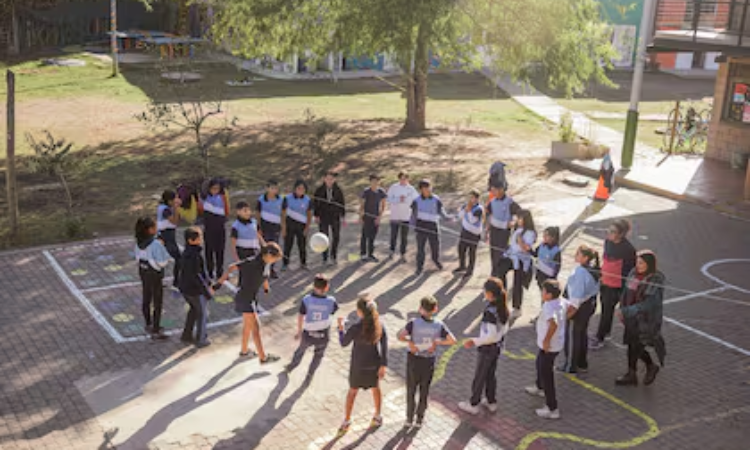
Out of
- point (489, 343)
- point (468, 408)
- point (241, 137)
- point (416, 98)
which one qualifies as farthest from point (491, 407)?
point (416, 98)

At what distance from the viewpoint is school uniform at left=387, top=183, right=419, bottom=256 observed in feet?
50.5

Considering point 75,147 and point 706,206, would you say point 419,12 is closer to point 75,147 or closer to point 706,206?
point 706,206

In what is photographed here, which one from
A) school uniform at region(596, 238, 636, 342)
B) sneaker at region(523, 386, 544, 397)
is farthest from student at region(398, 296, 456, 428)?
school uniform at region(596, 238, 636, 342)

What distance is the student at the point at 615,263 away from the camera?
11.6 meters

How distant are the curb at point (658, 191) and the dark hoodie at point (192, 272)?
1384cm

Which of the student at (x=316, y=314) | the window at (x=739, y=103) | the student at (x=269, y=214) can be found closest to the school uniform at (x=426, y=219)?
the student at (x=269, y=214)

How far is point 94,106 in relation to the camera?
3200cm

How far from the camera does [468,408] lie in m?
10.1

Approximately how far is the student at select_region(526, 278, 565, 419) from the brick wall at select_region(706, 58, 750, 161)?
17.8 meters

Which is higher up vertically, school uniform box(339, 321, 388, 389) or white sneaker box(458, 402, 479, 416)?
school uniform box(339, 321, 388, 389)

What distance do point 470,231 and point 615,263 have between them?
3.50 m

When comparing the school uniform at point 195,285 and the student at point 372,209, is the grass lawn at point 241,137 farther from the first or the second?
the school uniform at point 195,285

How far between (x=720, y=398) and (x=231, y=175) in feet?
48.5

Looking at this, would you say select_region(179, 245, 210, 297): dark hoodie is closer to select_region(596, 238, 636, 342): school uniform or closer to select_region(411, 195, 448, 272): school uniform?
select_region(411, 195, 448, 272): school uniform
